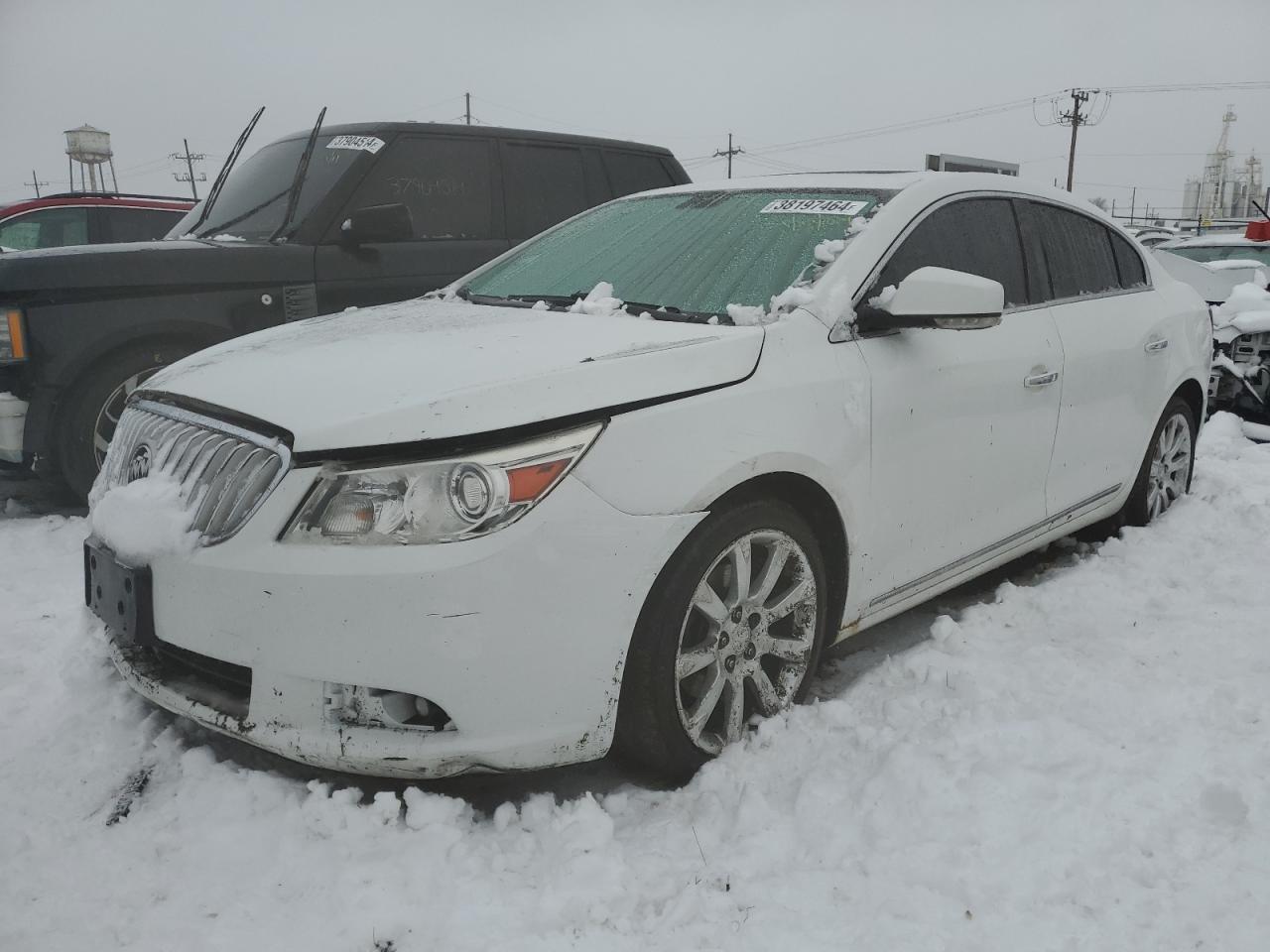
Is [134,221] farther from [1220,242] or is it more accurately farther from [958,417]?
[1220,242]

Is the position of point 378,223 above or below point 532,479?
above

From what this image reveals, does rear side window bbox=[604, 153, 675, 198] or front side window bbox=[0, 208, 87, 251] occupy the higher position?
rear side window bbox=[604, 153, 675, 198]

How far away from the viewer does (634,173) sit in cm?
642

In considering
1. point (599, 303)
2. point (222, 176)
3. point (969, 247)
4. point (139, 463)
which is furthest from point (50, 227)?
point (969, 247)

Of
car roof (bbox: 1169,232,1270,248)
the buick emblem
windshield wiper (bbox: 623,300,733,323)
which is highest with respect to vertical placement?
car roof (bbox: 1169,232,1270,248)

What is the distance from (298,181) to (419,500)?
3.75 metres

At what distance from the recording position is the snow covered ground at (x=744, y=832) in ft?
6.44

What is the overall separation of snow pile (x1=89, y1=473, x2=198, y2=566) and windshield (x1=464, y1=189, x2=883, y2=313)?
4.51 ft

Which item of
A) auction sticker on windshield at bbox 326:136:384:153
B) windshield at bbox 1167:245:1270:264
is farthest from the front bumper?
windshield at bbox 1167:245:1270:264

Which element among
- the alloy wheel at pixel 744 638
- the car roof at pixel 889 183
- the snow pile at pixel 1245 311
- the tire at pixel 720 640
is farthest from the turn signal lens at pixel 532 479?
the snow pile at pixel 1245 311

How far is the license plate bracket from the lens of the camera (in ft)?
7.33

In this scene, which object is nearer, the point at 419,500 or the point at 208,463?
the point at 419,500

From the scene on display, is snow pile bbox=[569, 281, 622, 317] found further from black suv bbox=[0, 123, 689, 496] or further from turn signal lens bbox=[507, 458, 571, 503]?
black suv bbox=[0, 123, 689, 496]

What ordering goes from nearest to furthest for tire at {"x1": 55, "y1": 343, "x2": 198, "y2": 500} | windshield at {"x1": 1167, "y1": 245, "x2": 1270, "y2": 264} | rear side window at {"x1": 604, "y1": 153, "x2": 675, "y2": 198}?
1. tire at {"x1": 55, "y1": 343, "x2": 198, "y2": 500}
2. rear side window at {"x1": 604, "y1": 153, "x2": 675, "y2": 198}
3. windshield at {"x1": 1167, "y1": 245, "x2": 1270, "y2": 264}
